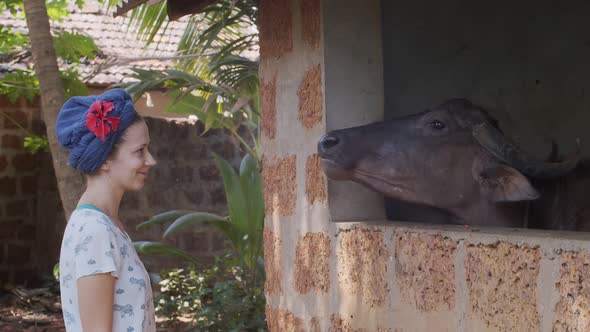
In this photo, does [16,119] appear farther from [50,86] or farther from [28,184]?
[50,86]

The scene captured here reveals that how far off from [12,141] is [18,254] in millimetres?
1271

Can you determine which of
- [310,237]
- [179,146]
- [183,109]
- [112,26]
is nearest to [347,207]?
[310,237]

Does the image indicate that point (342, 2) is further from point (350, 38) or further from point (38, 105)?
point (38, 105)

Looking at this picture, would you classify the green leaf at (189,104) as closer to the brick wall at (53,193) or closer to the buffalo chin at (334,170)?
the brick wall at (53,193)

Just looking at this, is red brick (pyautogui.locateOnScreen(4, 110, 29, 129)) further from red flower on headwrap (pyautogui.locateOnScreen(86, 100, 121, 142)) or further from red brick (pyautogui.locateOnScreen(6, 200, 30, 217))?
red flower on headwrap (pyautogui.locateOnScreen(86, 100, 121, 142))

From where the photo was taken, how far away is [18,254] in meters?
10.7

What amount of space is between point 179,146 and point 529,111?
6066mm

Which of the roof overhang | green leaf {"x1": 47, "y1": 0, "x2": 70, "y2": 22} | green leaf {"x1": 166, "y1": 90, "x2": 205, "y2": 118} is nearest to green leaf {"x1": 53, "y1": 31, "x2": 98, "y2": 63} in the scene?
green leaf {"x1": 47, "y1": 0, "x2": 70, "y2": 22}

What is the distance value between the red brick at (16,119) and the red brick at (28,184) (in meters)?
0.58

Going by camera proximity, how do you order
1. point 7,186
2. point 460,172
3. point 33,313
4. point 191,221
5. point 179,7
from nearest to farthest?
1. point 460,172
2. point 179,7
3. point 191,221
4. point 33,313
5. point 7,186

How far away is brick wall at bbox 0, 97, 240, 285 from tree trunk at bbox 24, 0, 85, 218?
3921 millimetres

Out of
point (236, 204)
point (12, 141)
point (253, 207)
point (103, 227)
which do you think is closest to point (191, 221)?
point (236, 204)

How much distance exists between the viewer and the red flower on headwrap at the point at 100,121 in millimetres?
2895

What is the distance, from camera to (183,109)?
8.74m
